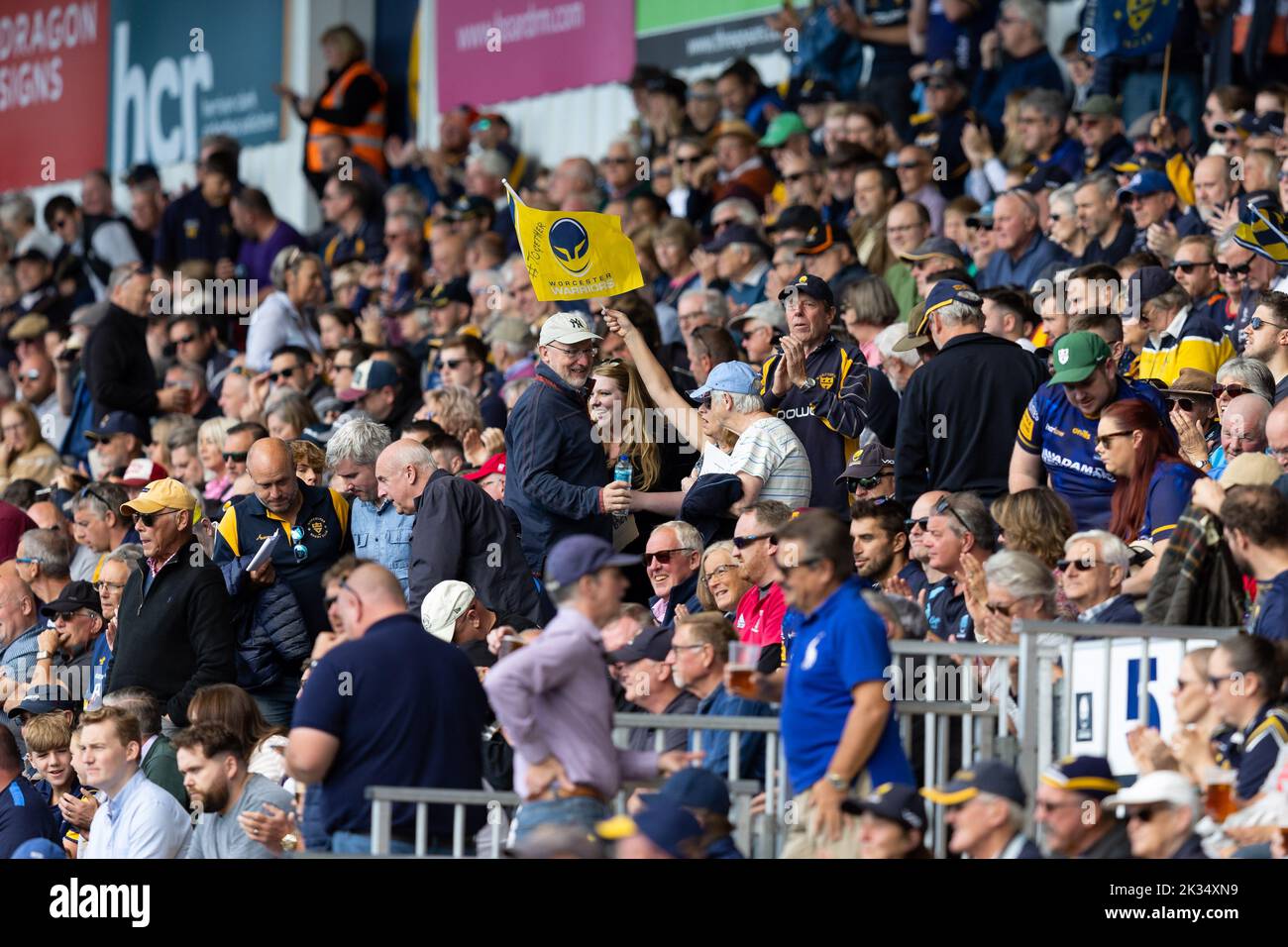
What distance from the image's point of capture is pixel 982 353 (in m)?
9.96

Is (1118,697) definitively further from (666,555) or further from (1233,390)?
(666,555)

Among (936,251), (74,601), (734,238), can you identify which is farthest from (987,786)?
(734,238)

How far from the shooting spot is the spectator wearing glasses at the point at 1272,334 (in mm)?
9664

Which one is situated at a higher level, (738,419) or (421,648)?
(738,419)

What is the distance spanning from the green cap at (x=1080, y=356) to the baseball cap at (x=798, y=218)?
4.28 metres

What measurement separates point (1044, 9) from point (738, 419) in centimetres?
701

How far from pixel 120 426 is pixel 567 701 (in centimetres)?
853

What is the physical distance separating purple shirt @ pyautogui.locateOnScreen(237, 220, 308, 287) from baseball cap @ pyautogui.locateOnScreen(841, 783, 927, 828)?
11576mm

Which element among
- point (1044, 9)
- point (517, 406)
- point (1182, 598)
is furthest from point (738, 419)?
A: point (1044, 9)

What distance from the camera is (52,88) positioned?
24094mm

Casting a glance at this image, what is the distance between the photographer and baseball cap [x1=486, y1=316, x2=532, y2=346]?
517 inches

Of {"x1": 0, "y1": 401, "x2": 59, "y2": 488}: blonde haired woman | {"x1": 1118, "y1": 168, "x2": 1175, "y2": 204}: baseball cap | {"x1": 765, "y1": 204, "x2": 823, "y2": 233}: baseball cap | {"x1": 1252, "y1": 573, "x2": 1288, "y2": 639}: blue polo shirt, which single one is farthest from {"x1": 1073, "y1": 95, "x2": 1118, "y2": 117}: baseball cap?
{"x1": 0, "y1": 401, "x2": 59, "y2": 488}: blonde haired woman
